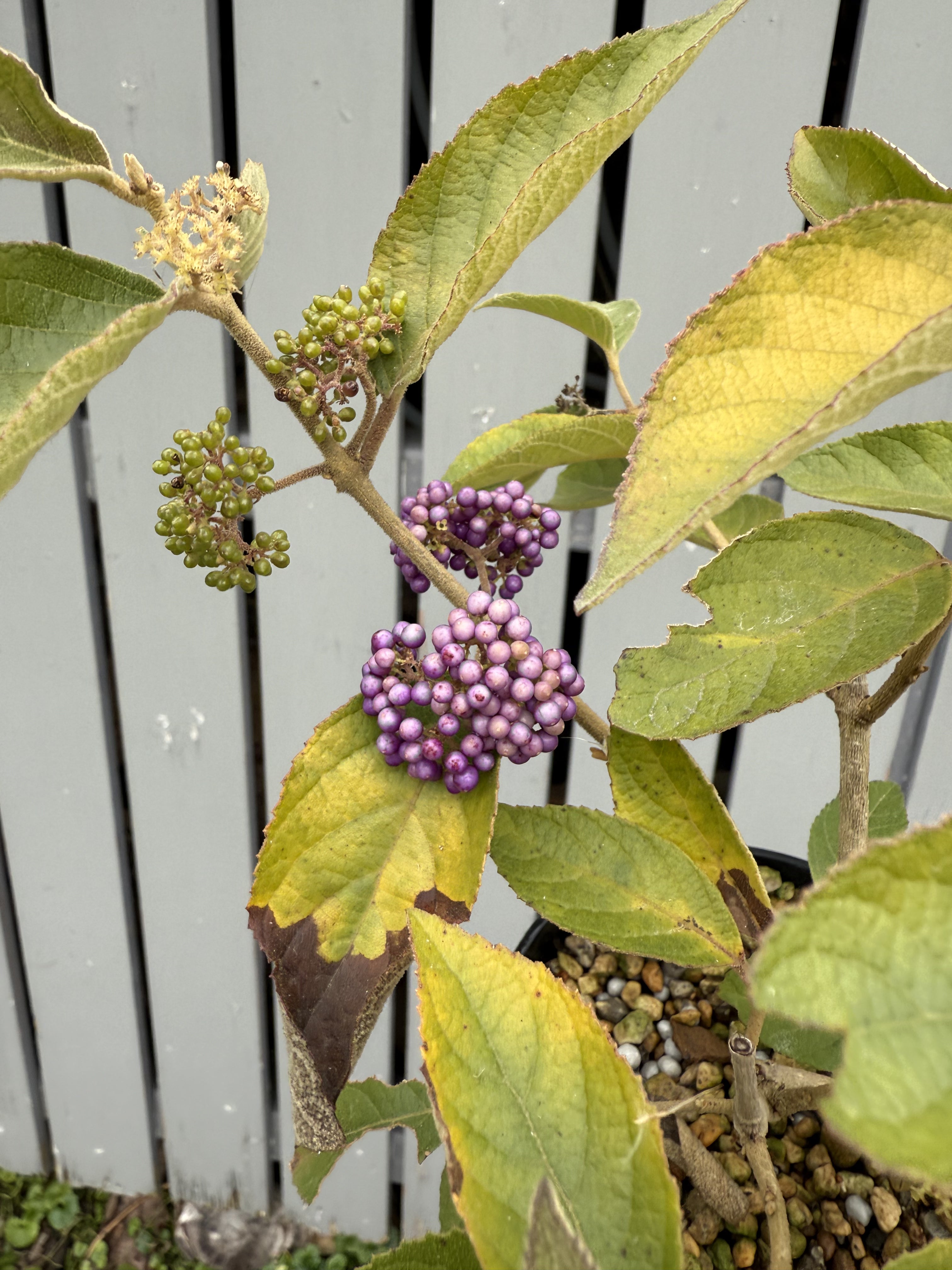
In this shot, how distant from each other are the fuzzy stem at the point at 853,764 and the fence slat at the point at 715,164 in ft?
1.43

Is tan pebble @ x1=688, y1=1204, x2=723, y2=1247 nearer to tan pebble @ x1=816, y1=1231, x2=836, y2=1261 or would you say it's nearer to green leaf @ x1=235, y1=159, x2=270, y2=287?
tan pebble @ x1=816, y1=1231, x2=836, y2=1261

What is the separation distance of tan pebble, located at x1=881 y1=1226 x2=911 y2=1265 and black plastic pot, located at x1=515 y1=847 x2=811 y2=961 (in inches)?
6.0

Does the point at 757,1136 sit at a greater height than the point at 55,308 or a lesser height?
lesser

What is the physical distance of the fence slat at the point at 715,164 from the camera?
756 mm

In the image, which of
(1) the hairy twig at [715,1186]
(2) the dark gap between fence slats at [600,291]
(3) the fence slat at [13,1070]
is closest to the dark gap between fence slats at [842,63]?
(2) the dark gap between fence slats at [600,291]

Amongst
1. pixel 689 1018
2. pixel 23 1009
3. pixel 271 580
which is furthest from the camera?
pixel 23 1009

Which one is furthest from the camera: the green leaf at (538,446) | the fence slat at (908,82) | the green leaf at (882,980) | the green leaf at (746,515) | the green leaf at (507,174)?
the fence slat at (908,82)

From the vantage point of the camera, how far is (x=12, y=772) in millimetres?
1109

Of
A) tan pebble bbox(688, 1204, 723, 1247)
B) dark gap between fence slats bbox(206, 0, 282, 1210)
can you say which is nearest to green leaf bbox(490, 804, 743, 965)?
tan pebble bbox(688, 1204, 723, 1247)

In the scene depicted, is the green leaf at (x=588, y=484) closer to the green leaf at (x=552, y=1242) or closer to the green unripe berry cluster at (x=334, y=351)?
the green unripe berry cluster at (x=334, y=351)

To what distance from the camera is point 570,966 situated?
51 centimetres

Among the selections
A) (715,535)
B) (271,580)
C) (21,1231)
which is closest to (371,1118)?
(715,535)

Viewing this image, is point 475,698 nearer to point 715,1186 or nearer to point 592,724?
→ point 592,724

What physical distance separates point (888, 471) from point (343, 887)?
0.22 meters
